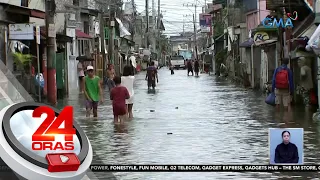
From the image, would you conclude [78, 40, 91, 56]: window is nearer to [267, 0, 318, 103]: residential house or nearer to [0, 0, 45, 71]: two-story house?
[0, 0, 45, 71]: two-story house

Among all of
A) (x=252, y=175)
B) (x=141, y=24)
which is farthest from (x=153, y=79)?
(x=141, y=24)

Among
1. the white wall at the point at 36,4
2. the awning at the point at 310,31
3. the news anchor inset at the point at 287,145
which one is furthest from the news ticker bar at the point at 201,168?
the white wall at the point at 36,4

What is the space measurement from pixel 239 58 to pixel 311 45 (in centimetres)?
3203

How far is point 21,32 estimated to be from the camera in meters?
23.4

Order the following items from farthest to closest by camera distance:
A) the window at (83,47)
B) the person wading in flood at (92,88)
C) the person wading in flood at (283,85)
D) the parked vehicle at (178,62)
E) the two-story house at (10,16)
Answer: the parked vehicle at (178,62)
the window at (83,47)
the two-story house at (10,16)
the person wading in flood at (283,85)
the person wading in flood at (92,88)

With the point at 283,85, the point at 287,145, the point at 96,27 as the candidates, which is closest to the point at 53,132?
the point at 287,145

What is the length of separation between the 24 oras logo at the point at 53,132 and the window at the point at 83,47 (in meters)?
39.6

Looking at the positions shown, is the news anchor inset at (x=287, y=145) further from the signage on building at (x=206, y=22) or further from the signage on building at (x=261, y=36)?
the signage on building at (x=206, y=22)

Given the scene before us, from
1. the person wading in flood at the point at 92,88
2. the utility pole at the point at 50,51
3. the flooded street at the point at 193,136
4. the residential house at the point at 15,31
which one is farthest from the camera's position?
the utility pole at the point at 50,51

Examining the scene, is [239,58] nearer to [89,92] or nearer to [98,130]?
[89,92]

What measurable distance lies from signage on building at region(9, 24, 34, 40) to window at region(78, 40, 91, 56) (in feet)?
69.9

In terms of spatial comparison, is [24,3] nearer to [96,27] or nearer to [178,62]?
[96,27]
